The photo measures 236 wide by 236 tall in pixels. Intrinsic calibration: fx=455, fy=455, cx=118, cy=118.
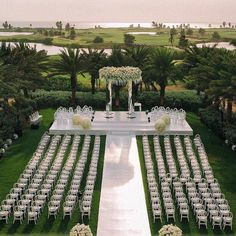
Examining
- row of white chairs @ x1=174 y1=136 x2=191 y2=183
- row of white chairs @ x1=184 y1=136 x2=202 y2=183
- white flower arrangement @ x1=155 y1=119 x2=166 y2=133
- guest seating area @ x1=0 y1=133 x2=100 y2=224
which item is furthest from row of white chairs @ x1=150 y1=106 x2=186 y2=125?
guest seating area @ x1=0 y1=133 x2=100 y2=224

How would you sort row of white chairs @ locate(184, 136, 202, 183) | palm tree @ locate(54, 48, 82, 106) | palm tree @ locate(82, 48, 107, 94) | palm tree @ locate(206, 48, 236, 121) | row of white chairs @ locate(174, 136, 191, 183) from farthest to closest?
palm tree @ locate(82, 48, 107, 94)
palm tree @ locate(54, 48, 82, 106)
palm tree @ locate(206, 48, 236, 121)
row of white chairs @ locate(174, 136, 191, 183)
row of white chairs @ locate(184, 136, 202, 183)

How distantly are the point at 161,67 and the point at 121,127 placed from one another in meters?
8.47

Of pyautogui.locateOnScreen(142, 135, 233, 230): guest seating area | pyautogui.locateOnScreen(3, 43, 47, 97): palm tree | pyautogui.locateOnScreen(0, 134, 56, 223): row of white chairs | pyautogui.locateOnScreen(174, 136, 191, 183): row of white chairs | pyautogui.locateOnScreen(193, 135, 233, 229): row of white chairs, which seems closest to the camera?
pyautogui.locateOnScreen(193, 135, 233, 229): row of white chairs

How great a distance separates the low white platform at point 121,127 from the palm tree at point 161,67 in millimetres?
5525

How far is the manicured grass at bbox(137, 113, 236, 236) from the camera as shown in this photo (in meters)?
17.7

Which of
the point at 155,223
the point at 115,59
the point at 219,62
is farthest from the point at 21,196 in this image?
Result: the point at 115,59

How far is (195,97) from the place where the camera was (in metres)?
39.2

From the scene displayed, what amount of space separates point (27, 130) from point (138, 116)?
8.08 metres

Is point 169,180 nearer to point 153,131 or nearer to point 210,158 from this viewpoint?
point 210,158

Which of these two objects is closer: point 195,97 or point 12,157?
point 12,157

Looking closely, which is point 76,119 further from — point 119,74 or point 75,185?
point 75,185

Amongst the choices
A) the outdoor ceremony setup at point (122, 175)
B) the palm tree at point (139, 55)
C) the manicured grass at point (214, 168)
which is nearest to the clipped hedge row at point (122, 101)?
the manicured grass at point (214, 168)

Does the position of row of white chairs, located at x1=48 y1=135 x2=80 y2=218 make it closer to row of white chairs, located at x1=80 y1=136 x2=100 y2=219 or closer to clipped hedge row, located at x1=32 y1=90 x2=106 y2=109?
row of white chairs, located at x1=80 y1=136 x2=100 y2=219

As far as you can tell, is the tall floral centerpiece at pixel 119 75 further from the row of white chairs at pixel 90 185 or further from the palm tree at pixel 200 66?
the row of white chairs at pixel 90 185
